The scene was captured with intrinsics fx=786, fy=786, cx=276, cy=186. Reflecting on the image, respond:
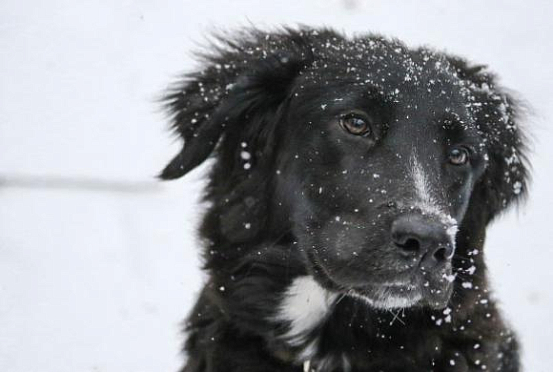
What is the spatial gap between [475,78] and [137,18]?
4770 millimetres

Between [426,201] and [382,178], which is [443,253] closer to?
[426,201]

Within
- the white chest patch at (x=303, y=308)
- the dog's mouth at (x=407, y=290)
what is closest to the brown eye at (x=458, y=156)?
the dog's mouth at (x=407, y=290)

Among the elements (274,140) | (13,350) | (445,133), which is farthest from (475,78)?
(13,350)

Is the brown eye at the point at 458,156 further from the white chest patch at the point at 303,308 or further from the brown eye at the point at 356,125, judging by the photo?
the white chest patch at the point at 303,308

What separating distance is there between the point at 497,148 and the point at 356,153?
95 centimetres

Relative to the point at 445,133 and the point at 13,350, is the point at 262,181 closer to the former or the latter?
the point at 445,133

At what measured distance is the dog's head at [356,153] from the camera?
3131 millimetres

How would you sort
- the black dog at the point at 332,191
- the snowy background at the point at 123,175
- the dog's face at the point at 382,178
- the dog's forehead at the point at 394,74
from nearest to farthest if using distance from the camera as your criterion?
the dog's face at the point at 382,178, the black dog at the point at 332,191, the dog's forehead at the point at 394,74, the snowy background at the point at 123,175

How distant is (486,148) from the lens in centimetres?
388

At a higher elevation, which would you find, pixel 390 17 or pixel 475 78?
pixel 390 17

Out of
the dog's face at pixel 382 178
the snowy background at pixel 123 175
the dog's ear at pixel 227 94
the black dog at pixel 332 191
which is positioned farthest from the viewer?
the snowy background at pixel 123 175

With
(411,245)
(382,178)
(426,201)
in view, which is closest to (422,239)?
(411,245)

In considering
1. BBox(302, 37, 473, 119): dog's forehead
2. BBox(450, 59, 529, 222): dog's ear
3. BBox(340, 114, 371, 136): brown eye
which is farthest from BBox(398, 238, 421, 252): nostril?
BBox(450, 59, 529, 222): dog's ear

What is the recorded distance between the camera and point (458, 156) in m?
3.60
